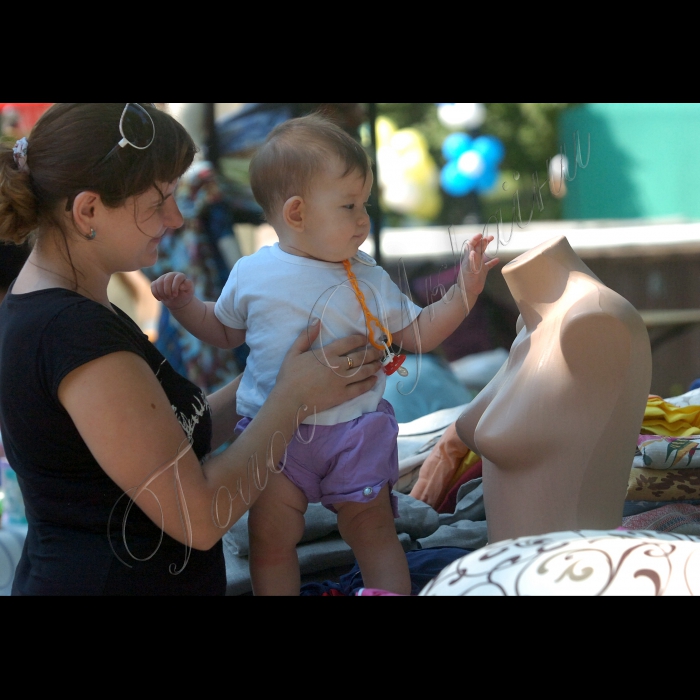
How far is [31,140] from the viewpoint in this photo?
44.5 inches

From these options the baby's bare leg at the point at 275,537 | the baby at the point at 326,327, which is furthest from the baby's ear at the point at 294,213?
the baby's bare leg at the point at 275,537

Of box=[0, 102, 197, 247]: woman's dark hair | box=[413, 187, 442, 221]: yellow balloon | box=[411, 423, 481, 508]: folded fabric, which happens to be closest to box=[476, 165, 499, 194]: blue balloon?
box=[413, 187, 442, 221]: yellow balloon

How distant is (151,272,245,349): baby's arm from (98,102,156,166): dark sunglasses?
294mm

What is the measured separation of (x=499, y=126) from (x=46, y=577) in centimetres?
936

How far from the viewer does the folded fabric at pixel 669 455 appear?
152cm

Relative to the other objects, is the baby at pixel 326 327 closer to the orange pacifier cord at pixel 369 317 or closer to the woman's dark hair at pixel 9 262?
the orange pacifier cord at pixel 369 317

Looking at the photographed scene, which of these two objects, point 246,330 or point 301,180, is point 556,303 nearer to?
point 301,180

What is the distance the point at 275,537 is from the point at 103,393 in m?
0.38

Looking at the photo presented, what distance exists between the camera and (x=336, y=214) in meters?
1.23

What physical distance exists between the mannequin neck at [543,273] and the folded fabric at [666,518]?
1.69 feet

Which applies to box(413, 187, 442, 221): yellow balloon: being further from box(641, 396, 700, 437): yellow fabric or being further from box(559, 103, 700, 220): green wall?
box(641, 396, 700, 437): yellow fabric

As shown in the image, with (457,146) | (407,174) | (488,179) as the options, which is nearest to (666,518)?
(488,179)

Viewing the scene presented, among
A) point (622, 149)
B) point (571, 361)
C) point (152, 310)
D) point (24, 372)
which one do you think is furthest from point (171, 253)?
point (622, 149)

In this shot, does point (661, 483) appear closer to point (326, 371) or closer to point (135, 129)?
point (326, 371)
